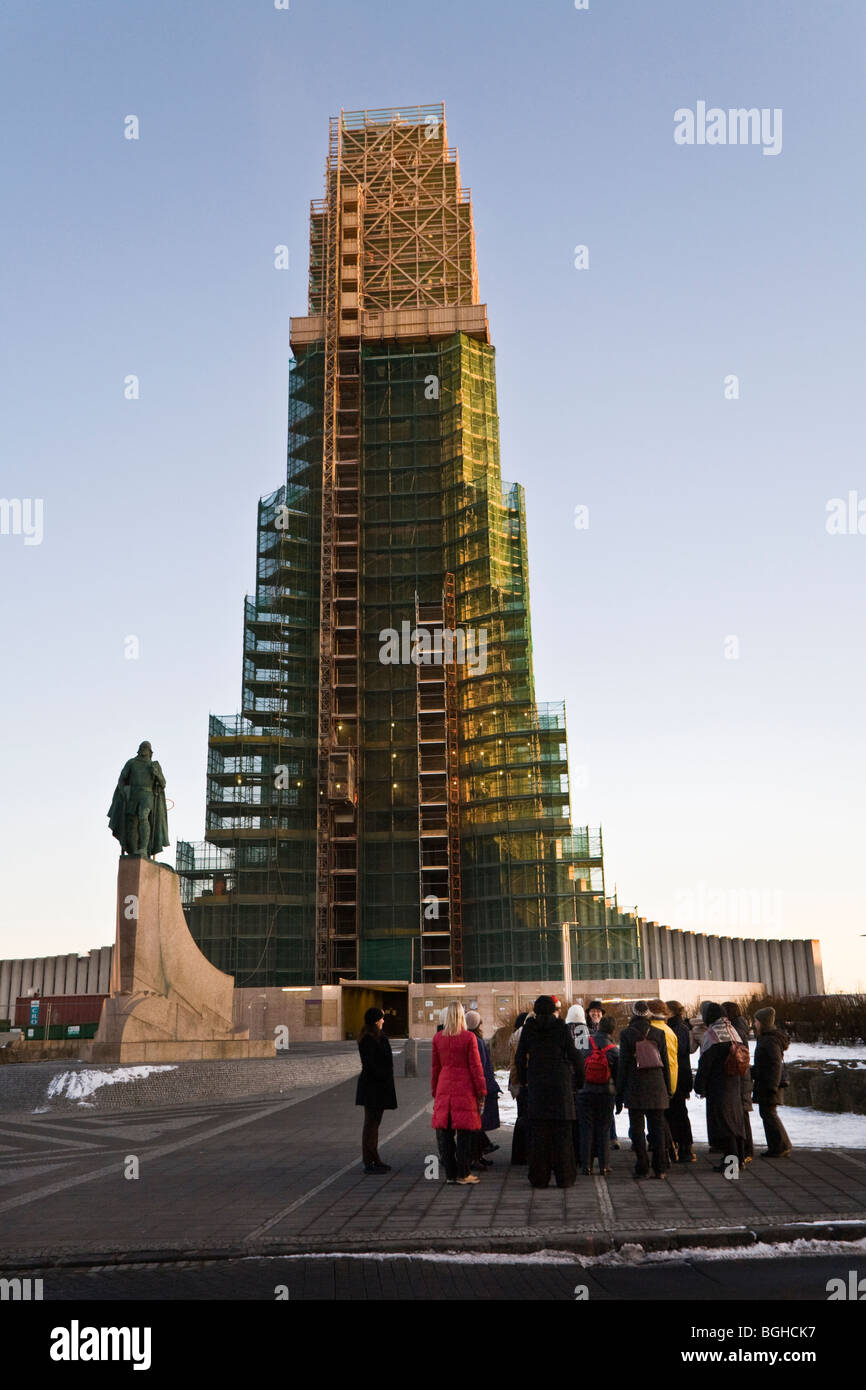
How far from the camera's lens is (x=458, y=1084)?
10.7 meters

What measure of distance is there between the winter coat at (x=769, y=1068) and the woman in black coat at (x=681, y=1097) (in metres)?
0.73

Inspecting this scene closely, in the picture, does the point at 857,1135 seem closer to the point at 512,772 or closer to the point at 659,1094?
the point at 659,1094

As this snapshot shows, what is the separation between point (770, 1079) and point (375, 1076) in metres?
4.16

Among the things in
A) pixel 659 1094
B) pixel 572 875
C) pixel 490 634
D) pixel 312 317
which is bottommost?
pixel 659 1094

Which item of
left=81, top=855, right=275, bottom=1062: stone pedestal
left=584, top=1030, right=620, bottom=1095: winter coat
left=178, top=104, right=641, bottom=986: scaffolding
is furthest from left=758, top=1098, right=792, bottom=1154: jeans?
left=178, top=104, right=641, bottom=986: scaffolding

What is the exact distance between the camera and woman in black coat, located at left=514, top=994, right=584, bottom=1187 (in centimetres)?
1041

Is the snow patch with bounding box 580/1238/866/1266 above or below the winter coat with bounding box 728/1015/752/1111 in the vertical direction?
below

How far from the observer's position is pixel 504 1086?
23578 mm

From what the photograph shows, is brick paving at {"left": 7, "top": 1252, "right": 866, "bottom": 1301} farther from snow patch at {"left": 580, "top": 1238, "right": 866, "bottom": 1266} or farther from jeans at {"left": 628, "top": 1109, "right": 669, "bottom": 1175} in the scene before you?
jeans at {"left": 628, "top": 1109, "right": 669, "bottom": 1175}

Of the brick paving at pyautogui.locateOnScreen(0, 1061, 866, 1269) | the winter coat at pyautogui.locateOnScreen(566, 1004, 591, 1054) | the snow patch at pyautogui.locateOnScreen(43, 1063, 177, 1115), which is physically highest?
the winter coat at pyautogui.locateOnScreen(566, 1004, 591, 1054)

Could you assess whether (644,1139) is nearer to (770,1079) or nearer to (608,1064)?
(608,1064)
